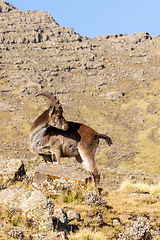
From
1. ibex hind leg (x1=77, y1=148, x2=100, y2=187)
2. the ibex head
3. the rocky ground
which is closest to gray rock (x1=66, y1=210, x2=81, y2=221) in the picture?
ibex hind leg (x1=77, y1=148, x2=100, y2=187)

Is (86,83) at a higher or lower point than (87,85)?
higher

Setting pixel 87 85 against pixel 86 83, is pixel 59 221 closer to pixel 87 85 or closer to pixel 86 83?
pixel 87 85

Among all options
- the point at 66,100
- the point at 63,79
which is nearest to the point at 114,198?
the point at 66,100

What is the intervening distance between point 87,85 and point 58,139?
81298mm

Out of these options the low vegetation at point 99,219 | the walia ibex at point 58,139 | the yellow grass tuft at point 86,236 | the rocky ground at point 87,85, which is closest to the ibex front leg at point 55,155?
the walia ibex at point 58,139

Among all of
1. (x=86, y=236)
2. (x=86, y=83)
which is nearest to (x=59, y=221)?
(x=86, y=236)

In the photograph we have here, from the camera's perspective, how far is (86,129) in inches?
429

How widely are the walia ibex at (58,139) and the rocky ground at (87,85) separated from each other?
14718 mm

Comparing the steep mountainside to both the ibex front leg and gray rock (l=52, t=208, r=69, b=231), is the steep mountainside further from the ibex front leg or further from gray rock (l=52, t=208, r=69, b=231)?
gray rock (l=52, t=208, r=69, b=231)

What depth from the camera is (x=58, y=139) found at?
1033 cm

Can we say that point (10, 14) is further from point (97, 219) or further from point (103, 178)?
point (97, 219)

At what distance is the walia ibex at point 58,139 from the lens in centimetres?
1009

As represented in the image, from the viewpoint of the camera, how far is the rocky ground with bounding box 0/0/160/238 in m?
51.4

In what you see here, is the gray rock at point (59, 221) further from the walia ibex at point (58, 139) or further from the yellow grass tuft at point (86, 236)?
the walia ibex at point (58, 139)
